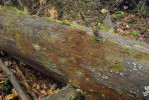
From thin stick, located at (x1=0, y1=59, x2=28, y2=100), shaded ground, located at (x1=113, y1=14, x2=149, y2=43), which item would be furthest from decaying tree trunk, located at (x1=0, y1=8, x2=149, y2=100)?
shaded ground, located at (x1=113, y1=14, x2=149, y2=43)

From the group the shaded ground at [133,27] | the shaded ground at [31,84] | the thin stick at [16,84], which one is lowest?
the shaded ground at [31,84]

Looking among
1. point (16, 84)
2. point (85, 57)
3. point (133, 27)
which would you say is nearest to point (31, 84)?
point (16, 84)

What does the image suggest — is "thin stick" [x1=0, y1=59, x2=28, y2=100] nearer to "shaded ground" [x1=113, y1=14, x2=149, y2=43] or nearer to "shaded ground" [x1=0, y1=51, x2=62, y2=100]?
"shaded ground" [x1=0, y1=51, x2=62, y2=100]

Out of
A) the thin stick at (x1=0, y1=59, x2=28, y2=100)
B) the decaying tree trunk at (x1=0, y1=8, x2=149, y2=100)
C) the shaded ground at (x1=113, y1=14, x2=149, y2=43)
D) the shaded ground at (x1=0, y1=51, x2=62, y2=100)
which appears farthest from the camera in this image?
the shaded ground at (x1=113, y1=14, x2=149, y2=43)

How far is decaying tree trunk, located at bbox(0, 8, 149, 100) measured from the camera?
1.63 meters

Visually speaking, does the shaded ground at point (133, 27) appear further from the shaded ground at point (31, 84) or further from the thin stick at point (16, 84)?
the thin stick at point (16, 84)

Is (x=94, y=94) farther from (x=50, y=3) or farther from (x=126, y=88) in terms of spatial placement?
(x=50, y=3)

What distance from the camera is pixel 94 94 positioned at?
189 cm

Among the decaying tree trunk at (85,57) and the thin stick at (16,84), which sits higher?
the decaying tree trunk at (85,57)

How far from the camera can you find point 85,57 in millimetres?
1884

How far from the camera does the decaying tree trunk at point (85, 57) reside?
1627mm

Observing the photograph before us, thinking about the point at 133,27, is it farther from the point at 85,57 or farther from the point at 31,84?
Result: the point at 31,84

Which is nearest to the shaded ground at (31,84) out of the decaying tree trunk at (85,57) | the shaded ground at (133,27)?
the decaying tree trunk at (85,57)

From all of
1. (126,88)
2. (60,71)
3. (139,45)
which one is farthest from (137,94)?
(60,71)
